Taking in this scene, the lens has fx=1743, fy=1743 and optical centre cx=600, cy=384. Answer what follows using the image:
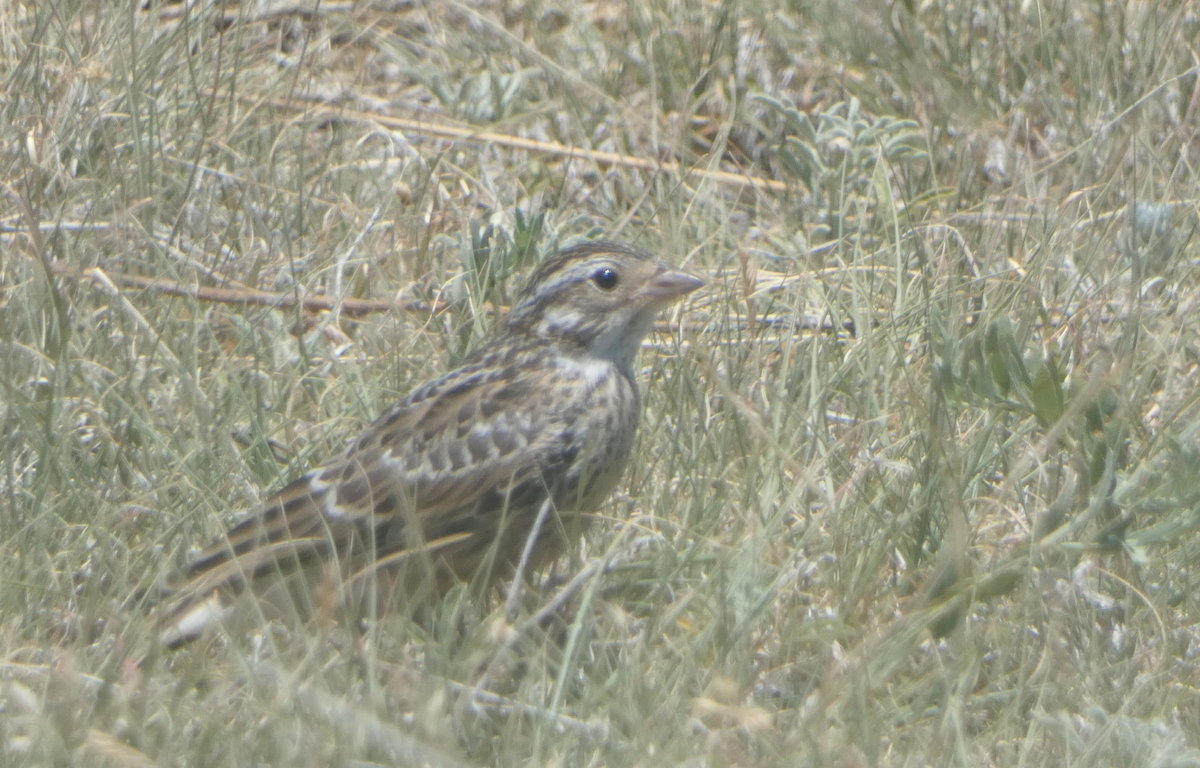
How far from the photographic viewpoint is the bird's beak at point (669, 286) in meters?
4.81

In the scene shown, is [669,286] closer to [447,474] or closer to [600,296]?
[600,296]

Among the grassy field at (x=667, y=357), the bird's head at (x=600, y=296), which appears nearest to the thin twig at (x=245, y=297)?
the grassy field at (x=667, y=357)

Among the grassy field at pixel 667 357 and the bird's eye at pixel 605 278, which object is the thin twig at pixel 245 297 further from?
the bird's eye at pixel 605 278

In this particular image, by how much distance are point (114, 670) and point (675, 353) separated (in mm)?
2342

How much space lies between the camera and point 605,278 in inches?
192

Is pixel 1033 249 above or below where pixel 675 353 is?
above

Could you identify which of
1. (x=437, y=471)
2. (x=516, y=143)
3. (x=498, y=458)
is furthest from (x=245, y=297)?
(x=516, y=143)

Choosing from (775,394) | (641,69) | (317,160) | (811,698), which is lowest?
(811,698)

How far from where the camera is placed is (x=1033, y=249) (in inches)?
229

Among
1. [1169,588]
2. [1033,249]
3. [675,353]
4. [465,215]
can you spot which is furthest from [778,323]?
[1169,588]

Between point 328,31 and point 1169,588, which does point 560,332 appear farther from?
point 328,31

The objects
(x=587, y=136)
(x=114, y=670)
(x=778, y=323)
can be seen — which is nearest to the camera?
(x=114, y=670)

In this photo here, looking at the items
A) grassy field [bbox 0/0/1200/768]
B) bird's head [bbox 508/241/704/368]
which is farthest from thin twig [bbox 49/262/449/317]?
bird's head [bbox 508/241/704/368]

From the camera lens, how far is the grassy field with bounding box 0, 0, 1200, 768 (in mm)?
3625
